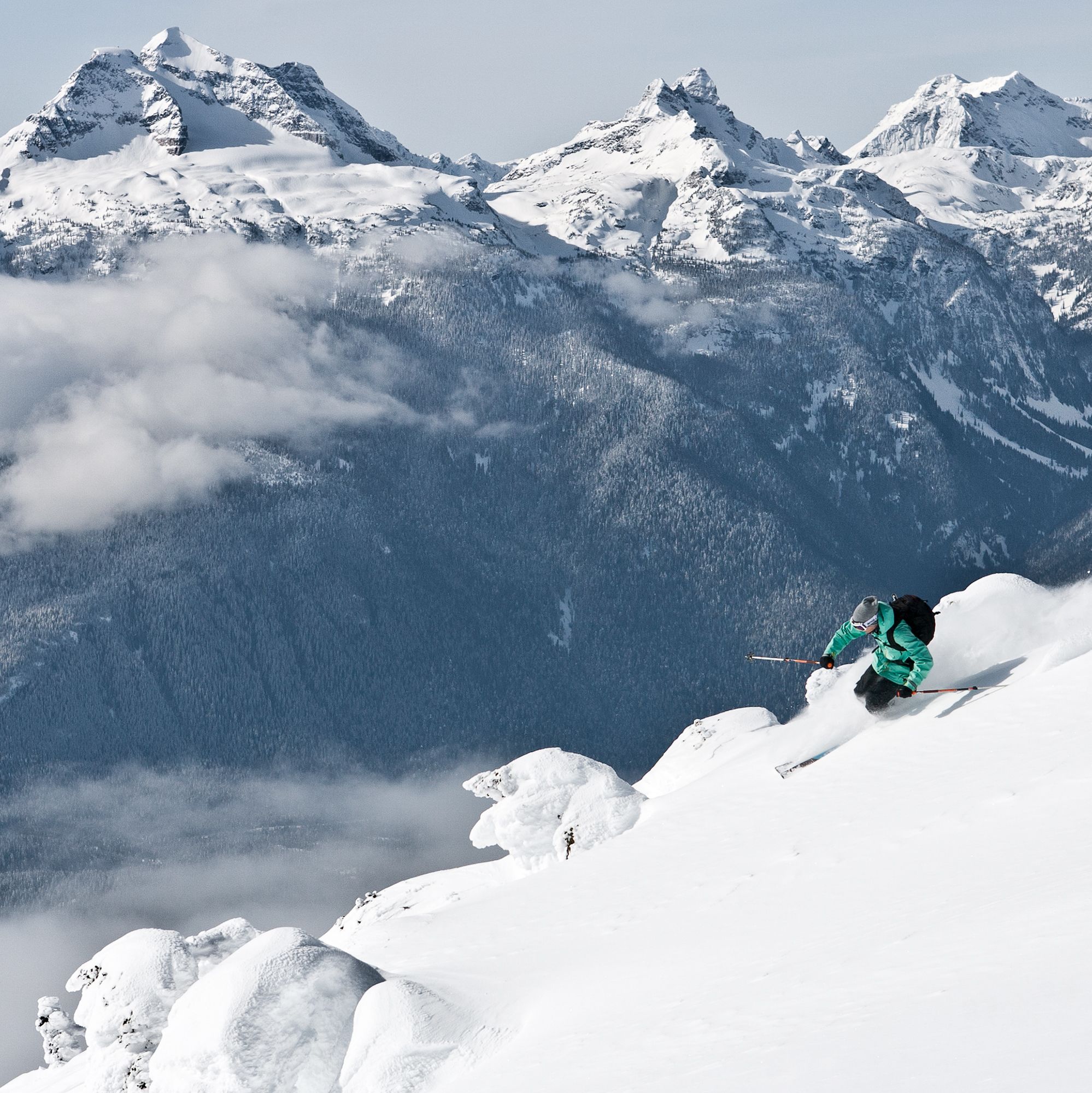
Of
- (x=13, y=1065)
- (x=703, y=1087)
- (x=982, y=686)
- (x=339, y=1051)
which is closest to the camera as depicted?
(x=703, y=1087)

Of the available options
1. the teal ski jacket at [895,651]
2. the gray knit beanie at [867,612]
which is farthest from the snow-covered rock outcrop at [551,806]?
the gray knit beanie at [867,612]

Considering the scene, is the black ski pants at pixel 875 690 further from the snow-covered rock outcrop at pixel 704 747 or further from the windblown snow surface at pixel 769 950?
the snow-covered rock outcrop at pixel 704 747

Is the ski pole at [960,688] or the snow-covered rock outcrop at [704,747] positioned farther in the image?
the snow-covered rock outcrop at [704,747]

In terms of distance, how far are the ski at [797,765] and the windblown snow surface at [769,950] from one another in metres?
0.24

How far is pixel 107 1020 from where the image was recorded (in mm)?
19297

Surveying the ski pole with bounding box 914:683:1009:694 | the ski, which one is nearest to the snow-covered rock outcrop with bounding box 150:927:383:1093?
the ski

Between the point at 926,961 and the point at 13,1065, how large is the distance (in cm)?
20514

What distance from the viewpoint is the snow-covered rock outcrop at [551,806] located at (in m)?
29.4

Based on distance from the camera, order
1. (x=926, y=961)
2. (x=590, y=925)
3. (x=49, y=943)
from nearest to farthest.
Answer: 1. (x=926, y=961)
2. (x=590, y=925)
3. (x=49, y=943)

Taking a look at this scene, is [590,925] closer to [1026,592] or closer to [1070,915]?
[1070,915]

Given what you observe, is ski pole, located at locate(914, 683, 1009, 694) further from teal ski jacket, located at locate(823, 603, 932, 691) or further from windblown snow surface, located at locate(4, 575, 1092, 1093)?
teal ski jacket, located at locate(823, 603, 932, 691)

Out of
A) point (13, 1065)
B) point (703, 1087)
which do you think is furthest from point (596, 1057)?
point (13, 1065)

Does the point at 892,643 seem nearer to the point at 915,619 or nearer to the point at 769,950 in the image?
the point at 915,619

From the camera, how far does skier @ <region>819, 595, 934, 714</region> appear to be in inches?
766
